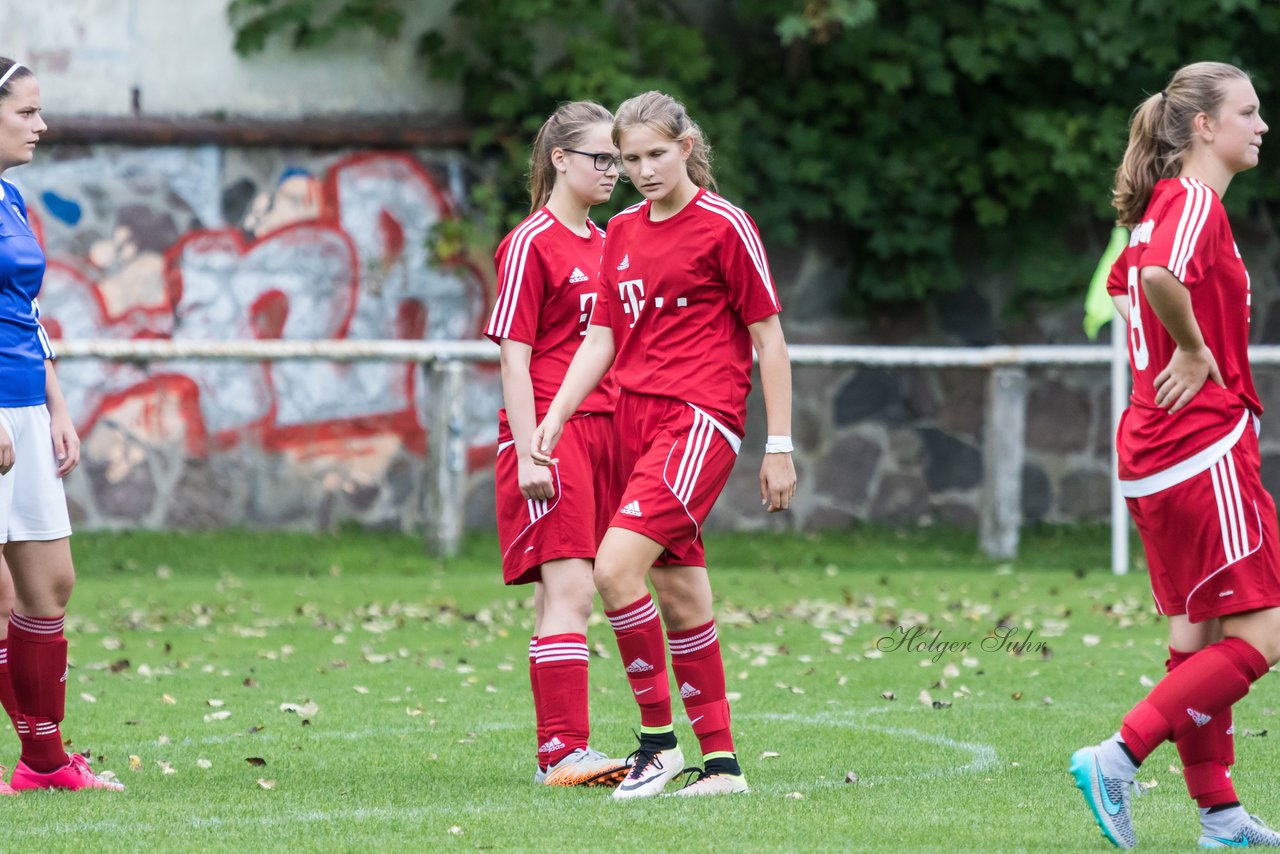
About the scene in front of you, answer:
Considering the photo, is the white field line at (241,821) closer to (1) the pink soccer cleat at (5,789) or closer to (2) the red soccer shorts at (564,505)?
(1) the pink soccer cleat at (5,789)

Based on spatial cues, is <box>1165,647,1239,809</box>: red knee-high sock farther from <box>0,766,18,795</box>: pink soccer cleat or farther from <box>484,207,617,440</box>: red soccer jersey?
<box>0,766,18,795</box>: pink soccer cleat

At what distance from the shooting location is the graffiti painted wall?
1405cm

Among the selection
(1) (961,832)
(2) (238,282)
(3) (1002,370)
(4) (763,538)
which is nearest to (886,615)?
(3) (1002,370)

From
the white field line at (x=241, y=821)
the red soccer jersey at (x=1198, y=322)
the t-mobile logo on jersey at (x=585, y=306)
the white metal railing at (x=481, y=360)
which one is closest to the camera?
the red soccer jersey at (x=1198, y=322)

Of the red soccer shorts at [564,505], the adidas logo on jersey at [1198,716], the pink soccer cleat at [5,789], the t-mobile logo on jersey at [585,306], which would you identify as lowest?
the pink soccer cleat at [5,789]

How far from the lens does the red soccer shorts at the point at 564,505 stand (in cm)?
589

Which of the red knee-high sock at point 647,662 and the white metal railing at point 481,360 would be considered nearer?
the red knee-high sock at point 647,662

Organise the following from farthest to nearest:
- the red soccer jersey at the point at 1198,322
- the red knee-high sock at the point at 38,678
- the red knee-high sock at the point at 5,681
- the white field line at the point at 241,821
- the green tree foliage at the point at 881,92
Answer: the green tree foliage at the point at 881,92 < the red knee-high sock at the point at 5,681 < the red knee-high sock at the point at 38,678 < the white field line at the point at 241,821 < the red soccer jersey at the point at 1198,322

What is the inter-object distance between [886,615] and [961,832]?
5.42 meters

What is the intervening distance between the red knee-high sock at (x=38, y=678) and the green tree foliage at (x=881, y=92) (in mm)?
9138

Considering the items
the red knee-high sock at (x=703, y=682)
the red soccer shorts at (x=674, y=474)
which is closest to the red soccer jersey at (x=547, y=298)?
the red soccer shorts at (x=674, y=474)

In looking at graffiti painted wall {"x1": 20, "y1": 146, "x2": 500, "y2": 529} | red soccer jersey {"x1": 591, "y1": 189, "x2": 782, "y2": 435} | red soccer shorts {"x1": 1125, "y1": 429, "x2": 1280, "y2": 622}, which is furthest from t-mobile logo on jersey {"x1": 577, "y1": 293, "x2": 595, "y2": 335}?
graffiti painted wall {"x1": 20, "y1": 146, "x2": 500, "y2": 529}

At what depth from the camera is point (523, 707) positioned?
7465 mm

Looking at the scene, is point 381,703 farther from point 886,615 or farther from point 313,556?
point 313,556
